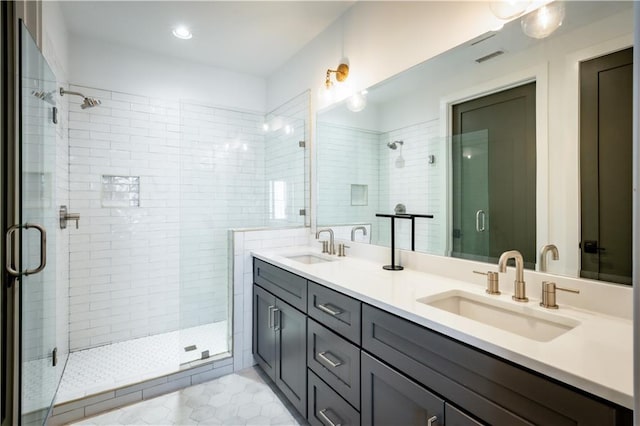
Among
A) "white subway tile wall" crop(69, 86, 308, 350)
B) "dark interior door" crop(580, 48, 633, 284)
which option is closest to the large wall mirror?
"dark interior door" crop(580, 48, 633, 284)

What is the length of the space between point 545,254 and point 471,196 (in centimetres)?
40

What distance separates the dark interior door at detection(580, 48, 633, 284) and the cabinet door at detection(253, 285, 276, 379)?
5.39 ft

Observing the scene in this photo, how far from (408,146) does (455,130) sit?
0.30 meters

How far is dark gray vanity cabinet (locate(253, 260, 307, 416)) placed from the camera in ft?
5.61

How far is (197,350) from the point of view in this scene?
2.36m

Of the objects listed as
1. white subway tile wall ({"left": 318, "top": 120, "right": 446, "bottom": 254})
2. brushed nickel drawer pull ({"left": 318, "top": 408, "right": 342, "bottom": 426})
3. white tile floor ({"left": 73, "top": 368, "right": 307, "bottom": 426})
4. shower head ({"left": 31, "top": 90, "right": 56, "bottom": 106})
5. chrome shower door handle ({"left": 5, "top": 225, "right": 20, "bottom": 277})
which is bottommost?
white tile floor ({"left": 73, "top": 368, "right": 307, "bottom": 426})

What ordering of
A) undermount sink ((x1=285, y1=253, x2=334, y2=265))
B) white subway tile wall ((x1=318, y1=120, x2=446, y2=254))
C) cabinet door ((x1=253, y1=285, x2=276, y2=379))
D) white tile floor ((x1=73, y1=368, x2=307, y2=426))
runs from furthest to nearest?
undermount sink ((x1=285, y1=253, x2=334, y2=265)), cabinet door ((x1=253, y1=285, x2=276, y2=379)), white tile floor ((x1=73, y1=368, x2=307, y2=426)), white subway tile wall ((x1=318, y1=120, x2=446, y2=254))

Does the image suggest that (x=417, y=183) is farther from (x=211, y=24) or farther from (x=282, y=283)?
(x=211, y=24)

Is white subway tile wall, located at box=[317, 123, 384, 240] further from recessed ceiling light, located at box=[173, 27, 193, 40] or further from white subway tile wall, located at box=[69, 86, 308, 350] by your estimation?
recessed ceiling light, located at box=[173, 27, 193, 40]

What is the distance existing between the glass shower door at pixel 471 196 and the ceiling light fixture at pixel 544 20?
42 centimetres

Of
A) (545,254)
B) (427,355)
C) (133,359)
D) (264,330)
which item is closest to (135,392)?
(133,359)

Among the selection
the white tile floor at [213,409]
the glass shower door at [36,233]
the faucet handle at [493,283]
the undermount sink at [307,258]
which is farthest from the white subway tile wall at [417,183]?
the glass shower door at [36,233]

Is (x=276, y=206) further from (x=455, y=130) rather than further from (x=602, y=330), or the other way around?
(x=602, y=330)

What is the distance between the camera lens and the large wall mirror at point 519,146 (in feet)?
3.47
